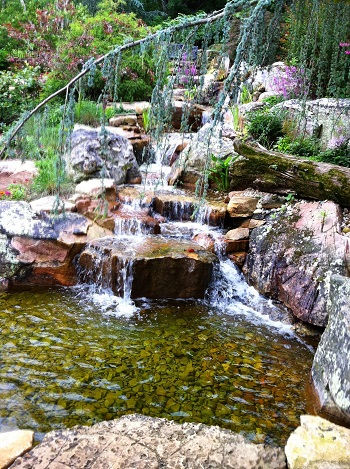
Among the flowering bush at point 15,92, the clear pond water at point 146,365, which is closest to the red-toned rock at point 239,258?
the clear pond water at point 146,365

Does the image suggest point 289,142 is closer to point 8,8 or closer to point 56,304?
point 56,304

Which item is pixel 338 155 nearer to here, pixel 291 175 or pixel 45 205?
pixel 291 175

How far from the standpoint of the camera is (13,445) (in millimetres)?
2596

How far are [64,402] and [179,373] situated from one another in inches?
43.9

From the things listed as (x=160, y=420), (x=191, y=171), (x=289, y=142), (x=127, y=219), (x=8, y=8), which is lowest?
(x=160, y=420)

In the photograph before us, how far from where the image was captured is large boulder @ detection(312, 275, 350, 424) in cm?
317

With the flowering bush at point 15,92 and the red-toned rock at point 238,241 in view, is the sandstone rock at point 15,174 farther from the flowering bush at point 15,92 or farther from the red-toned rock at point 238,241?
the red-toned rock at point 238,241

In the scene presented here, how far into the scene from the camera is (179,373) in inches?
154

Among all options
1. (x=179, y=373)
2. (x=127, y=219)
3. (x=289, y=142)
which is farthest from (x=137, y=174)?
(x=179, y=373)

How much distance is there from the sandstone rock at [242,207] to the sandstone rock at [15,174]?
3.58 metres

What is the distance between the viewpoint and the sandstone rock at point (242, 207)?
650cm

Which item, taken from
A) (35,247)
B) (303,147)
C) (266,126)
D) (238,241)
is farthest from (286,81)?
(35,247)

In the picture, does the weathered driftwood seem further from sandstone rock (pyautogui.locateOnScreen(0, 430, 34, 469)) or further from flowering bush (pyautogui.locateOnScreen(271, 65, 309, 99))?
sandstone rock (pyautogui.locateOnScreen(0, 430, 34, 469))

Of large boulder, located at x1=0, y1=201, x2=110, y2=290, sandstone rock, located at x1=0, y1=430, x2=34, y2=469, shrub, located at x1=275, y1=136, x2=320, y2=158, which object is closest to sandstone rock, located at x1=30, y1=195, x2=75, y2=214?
large boulder, located at x1=0, y1=201, x2=110, y2=290
